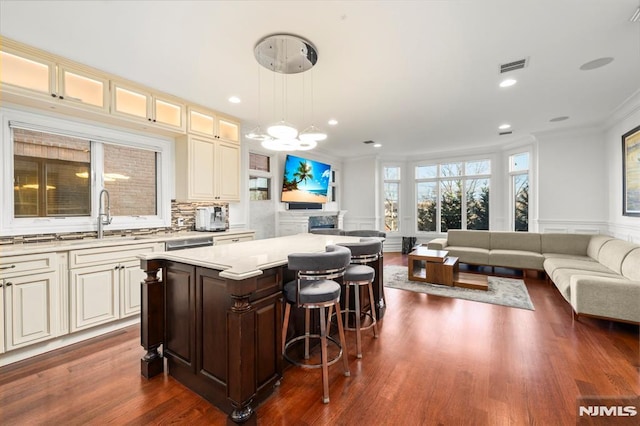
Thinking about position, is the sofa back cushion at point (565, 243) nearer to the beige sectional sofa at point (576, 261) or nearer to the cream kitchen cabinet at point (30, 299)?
the beige sectional sofa at point (576, 261)

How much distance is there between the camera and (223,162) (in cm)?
443

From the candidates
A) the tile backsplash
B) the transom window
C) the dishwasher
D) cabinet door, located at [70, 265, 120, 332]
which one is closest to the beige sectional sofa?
the transom window

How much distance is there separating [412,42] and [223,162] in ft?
10.4

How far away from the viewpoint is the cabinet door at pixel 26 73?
2457mm

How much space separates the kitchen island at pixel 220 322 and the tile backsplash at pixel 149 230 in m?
1.81

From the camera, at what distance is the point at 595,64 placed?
9.72 feet

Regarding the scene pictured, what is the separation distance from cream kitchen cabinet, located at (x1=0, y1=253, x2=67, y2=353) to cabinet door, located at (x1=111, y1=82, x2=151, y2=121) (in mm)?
1732

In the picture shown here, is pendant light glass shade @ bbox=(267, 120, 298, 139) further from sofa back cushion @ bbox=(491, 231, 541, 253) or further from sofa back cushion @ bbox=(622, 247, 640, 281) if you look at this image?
sofa back cushion @ bbox=(491, 231, 541, 253)

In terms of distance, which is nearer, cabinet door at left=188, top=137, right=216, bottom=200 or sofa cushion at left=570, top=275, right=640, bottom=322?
sofa cushion at left=570, top=275, right=640, bottom=322

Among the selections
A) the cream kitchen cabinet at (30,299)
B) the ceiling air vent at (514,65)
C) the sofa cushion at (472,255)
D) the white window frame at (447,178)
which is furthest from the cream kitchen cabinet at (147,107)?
Result: the white window frame at (447,178)

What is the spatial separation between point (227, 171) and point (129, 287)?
7.08ft

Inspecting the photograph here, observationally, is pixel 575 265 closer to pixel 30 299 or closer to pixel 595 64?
pixel 595 64

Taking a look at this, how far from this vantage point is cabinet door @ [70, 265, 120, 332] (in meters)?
2.73

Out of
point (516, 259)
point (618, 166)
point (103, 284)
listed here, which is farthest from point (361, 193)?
point (103, 284)
